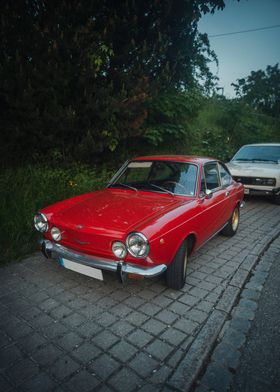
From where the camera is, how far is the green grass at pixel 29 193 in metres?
4.11

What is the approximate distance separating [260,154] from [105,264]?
24.0ft

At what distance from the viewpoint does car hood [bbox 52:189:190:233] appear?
2.86 meters

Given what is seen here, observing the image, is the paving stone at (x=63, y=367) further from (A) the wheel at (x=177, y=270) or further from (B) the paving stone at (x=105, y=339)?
(A) the wheel at (x=177, y=270)

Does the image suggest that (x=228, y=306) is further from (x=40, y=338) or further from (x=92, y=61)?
(x=92, y=61)

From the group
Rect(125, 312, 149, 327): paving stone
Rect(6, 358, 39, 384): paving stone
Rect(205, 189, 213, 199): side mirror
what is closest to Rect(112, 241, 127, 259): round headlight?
Rect(125, 312, 149, 327): paving stone

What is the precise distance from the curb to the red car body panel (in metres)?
0.69

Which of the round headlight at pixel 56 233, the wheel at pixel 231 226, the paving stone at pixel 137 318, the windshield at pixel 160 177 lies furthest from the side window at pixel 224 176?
the round headlight at pixel 56 233

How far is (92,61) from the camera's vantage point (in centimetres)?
555

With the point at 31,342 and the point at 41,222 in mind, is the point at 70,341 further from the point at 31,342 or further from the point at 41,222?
the point at 41,222

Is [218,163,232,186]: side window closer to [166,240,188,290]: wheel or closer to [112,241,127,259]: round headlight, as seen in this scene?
[166,240,188,290]: wheel

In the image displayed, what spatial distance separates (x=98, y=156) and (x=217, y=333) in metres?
5.47

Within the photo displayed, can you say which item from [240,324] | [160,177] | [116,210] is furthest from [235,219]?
[116,210]

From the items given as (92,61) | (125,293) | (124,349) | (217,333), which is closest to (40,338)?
(124,349)

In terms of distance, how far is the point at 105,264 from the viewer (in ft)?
8.99
